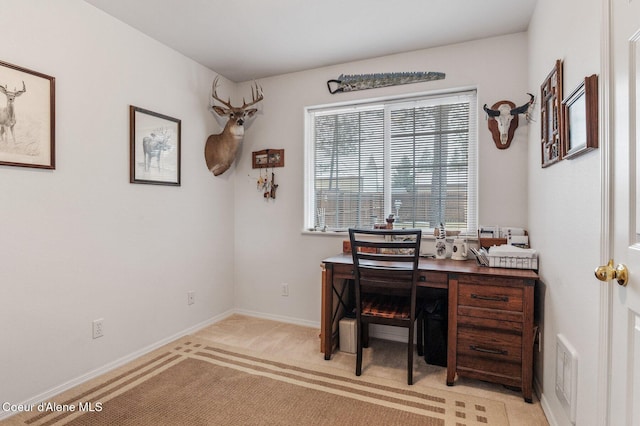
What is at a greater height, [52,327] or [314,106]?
[314,106]

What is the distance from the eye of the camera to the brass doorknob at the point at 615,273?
100cm

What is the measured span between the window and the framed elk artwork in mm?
771

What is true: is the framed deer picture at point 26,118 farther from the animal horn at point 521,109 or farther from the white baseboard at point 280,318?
the animal horn at point 521,109

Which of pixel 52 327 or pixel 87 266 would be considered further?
pixel 87 266

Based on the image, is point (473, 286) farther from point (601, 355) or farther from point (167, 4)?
point (167, 4)

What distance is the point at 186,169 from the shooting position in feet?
10.1

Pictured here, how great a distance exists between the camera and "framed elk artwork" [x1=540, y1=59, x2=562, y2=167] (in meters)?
1.67

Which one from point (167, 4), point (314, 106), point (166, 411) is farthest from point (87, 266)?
point (314, 106)

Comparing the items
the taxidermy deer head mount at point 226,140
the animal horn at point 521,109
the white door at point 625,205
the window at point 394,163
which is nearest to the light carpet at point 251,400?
the white door at point 625,205

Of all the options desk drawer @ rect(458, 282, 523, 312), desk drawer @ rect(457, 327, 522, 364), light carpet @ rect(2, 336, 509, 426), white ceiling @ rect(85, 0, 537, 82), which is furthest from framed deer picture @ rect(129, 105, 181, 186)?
desk drawer @ rect(457, 327, 522, 364)

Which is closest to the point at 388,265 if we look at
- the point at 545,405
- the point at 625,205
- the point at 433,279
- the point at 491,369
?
the point at 433,279

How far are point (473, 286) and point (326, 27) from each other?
2.20 metres

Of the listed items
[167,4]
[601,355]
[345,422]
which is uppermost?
[167,4]

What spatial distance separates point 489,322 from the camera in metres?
2.07
